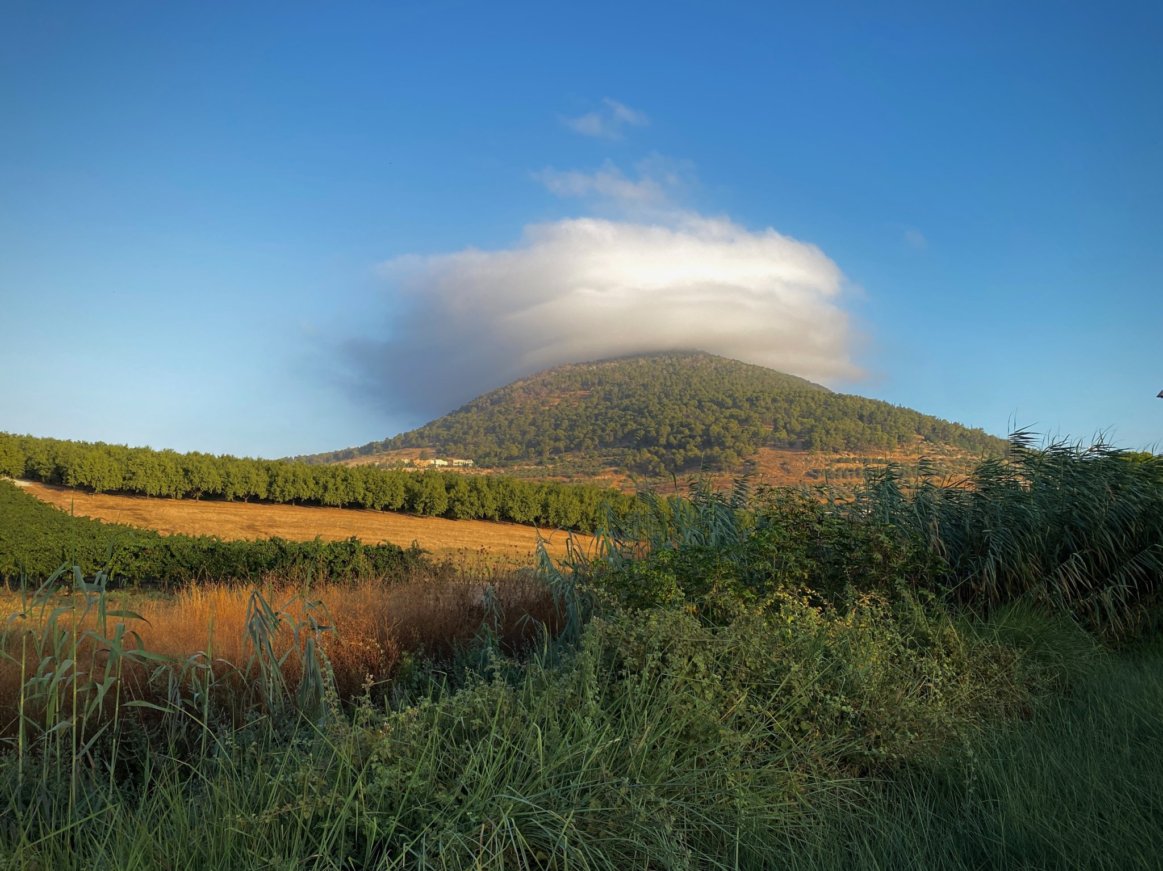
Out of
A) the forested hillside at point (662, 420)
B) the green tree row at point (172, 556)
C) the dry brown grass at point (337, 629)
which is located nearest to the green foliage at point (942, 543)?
the dry brown grass at point (337, 629)

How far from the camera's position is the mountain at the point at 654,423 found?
61688 mm

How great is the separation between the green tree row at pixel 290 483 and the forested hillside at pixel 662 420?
18662 millimetres

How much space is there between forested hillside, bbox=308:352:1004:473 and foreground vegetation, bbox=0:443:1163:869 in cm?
4064

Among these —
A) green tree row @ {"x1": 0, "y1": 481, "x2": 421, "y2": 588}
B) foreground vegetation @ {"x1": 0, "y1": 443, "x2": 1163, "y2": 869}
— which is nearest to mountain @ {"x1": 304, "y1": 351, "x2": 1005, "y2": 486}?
→ green tree row @ {"x1": 0, "y1": 481, "x2": 421, "y2": 588}

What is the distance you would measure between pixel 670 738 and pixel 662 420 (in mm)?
67040

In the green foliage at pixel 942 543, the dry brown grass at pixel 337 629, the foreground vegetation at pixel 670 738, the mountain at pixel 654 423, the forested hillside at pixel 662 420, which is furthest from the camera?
the forested hillside at pixel 662 420

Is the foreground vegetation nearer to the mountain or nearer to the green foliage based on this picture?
the green foliage

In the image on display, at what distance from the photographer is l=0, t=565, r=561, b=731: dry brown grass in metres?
4.43

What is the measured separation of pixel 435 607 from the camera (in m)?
5.95

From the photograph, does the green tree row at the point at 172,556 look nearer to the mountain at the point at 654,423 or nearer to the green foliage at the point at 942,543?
the green foliage at the point at 942,543

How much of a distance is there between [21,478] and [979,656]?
29812 millimetres

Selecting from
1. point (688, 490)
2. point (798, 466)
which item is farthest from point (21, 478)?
point (798, 466)

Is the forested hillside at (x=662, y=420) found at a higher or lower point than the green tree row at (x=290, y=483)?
higher

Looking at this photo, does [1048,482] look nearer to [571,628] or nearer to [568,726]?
[571,628]
